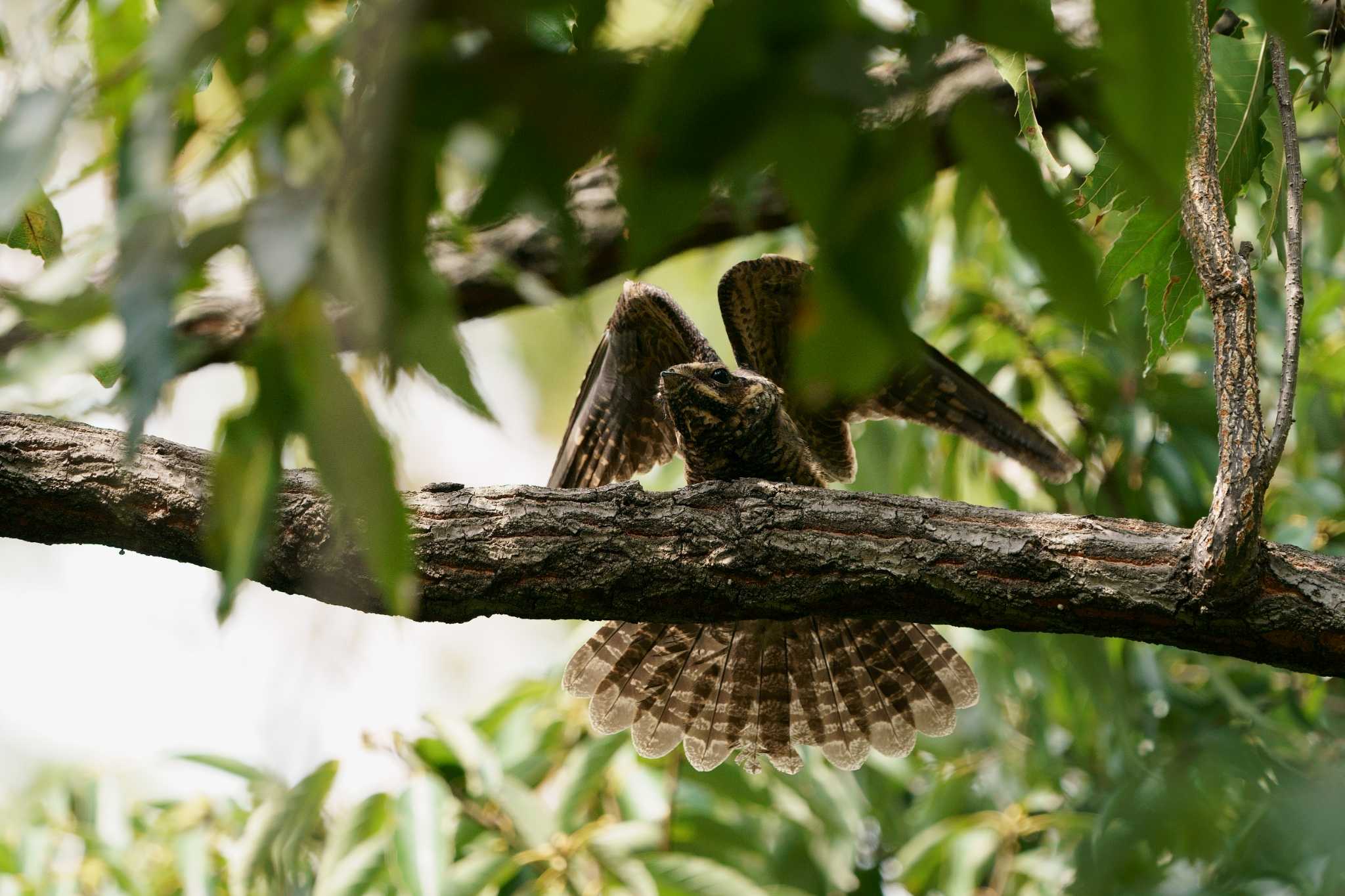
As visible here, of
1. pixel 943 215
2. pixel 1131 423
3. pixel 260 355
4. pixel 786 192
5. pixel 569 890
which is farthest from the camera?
pixel 943 215

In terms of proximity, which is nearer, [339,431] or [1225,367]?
[339,431]

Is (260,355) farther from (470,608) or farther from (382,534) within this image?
(470,608)

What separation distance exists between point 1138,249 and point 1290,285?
→ 30cm

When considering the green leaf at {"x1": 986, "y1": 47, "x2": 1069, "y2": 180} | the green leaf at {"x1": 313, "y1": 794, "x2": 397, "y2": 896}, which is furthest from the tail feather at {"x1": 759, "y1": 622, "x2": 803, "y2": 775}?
the green leaf at {"x1": 986, "y1": 47, "x2": 1069, "y2": 180}

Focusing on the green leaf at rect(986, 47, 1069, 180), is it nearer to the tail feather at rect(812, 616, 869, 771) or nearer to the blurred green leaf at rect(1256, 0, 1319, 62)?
the blurred green leaf at rect(1256, 0, 1319, 62)

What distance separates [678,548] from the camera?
214 centimetres

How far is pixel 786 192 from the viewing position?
0.73 meters

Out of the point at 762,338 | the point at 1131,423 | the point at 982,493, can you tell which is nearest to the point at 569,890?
the point at 762,338

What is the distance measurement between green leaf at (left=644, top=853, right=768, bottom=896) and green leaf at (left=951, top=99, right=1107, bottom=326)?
8.93 feet

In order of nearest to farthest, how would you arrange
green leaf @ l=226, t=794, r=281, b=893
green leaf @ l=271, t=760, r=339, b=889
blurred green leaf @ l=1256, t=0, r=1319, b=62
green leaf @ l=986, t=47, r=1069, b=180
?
blurred green leaf @ l=1256, t=0, r=1319, b=62 < green leaf @ l=986, t=47, r=1069, b=180 < green leaf @ l=271, t=760, r=339, b=889 < green leaf @ l=226, t=794, r=281, b=893

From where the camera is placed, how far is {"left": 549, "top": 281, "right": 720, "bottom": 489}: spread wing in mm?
3633

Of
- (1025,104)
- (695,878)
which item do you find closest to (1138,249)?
(1025,104)

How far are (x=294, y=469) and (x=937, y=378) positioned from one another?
189cm

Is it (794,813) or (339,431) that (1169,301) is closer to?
(339,431)
